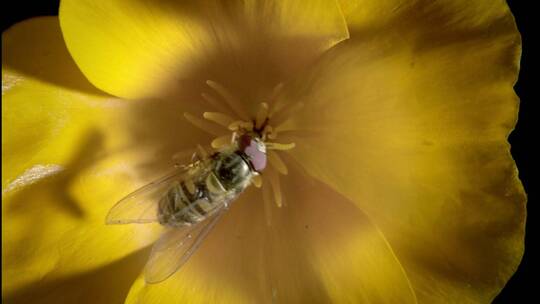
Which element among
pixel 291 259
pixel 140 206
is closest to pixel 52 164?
pixel 140 206

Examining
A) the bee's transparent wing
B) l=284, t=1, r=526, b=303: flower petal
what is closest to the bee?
the bee's transparent wing

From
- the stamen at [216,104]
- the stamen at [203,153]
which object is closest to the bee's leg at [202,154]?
the stamen at [203,153]

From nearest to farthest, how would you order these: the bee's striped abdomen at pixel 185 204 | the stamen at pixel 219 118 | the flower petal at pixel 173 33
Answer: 1. the flower petal at pixel 173 33
2. the bee's striped abdomen at pixel 185 204
3. the stamen at pixel 219 118

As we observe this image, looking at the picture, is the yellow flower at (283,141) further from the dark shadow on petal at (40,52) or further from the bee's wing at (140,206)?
the bee's wing at (140,206)

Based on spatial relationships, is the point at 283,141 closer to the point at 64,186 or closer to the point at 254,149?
the point at 254,149

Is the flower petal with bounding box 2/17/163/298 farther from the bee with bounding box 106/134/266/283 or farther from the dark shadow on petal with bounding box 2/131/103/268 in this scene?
the bee with bounding box 106/134/266/283

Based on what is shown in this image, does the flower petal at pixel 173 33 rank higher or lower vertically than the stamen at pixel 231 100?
higher

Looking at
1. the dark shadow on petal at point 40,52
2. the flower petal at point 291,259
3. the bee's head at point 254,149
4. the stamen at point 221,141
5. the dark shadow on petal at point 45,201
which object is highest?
the dark shadow on petal at point 40,52
